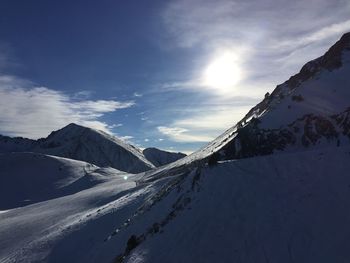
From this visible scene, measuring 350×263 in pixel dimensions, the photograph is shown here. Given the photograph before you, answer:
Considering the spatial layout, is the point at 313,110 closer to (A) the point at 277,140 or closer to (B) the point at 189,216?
(A) the point at 277,140

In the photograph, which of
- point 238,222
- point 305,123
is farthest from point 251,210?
point 305,123

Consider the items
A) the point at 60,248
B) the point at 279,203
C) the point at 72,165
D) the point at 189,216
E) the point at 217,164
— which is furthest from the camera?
the point at 72,165

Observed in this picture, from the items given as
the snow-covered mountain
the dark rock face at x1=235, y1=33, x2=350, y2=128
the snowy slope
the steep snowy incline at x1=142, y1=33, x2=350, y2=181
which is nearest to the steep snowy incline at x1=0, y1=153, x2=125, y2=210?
the dark rock face at x1=235, y1=33, x2=350, y2=128

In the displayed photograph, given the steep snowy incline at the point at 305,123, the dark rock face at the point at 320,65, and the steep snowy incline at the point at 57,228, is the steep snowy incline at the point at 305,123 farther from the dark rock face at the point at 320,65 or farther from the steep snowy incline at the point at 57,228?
the steep snowy incline at the point at 57,228

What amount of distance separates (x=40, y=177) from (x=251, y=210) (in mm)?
96695

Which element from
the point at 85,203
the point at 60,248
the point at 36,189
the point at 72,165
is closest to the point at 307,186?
the point at 60,248

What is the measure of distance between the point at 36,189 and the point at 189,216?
282 ft

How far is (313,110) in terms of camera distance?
127 ft

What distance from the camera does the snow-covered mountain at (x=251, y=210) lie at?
22.3m

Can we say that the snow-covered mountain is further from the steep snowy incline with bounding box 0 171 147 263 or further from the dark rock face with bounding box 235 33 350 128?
the dark rock face with bounding box 235 33 350 128

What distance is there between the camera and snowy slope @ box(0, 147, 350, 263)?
21812 millimetres

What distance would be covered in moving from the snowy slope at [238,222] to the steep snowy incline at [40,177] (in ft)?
189

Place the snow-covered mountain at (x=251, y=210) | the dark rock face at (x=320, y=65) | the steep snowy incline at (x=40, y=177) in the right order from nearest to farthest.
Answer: the snow-covered mountain at (x=251, y=210) < the dark rock face at (x=320, y=65) < the steep snowy incline at (x=40, y=177)

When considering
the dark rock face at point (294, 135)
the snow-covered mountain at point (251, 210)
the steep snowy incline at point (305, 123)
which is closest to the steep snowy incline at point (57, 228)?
the snow-covered mountain at point (251, 210)
